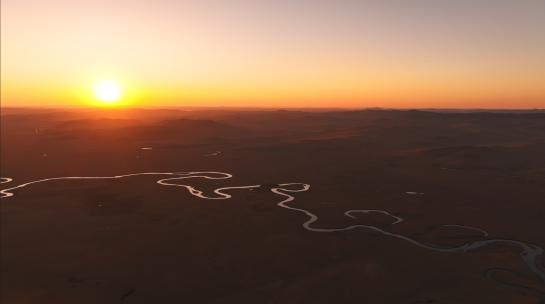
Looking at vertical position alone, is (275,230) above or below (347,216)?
below

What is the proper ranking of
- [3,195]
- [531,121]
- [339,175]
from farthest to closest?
[531,121] → [339,175] → [3,195]

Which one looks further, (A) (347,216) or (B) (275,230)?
(A) (347,216)

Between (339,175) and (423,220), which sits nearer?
(423,220)

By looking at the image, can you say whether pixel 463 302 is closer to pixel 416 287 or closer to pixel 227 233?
pixel 416 287

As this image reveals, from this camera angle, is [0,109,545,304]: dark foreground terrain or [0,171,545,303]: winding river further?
[0,171,545,303]: winding river

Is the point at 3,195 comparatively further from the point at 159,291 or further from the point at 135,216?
the point at 159,291

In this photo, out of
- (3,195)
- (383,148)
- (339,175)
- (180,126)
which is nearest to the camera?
(3,195)

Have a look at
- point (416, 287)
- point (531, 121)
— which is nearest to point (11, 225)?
point (416, 287)

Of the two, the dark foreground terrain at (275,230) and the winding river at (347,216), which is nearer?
the dark foreground terrain at (275,230)
